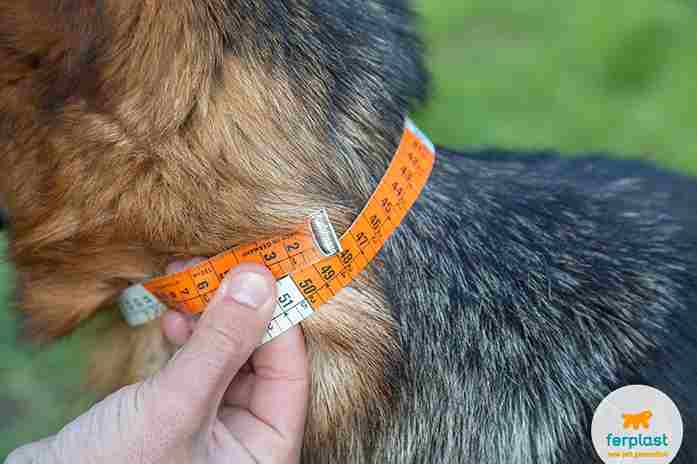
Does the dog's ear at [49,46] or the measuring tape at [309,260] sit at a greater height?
the dog's ear at [49,46]

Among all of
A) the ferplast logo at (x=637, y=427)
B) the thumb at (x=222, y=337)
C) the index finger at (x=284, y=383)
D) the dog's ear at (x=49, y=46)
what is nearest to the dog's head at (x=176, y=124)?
the dog's ear at (x=49, y=46)

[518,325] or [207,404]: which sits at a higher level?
[518,325]

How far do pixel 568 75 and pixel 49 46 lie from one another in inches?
149

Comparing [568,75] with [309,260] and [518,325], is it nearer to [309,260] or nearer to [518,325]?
[518,325]

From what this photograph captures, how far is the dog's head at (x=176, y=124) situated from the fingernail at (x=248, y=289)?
9cm

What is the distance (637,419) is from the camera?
6.05 feet

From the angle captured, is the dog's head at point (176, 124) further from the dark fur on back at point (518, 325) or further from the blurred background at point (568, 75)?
the blurred background at point (568, 75)

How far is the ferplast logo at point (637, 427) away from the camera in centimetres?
183

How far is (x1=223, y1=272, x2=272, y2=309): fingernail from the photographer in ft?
5.11

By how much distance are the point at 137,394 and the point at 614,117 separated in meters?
3.68

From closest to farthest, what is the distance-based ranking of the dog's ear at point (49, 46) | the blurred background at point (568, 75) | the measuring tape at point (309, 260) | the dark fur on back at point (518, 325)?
the dog's ear at point (49, 46) < the measuring tape at point (309, 260) < the dark fur on back at point (518, 325) < the blurred background at point (568, 75)

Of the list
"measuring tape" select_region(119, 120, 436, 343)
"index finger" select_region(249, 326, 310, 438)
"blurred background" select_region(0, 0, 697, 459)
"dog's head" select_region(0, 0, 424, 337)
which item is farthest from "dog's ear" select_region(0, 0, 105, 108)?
"blurred background" select_region(0, 0, 697, 459)

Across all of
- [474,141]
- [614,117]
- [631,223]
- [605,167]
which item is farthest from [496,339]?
[614,117]

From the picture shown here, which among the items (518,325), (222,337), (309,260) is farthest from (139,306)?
(518,325)
